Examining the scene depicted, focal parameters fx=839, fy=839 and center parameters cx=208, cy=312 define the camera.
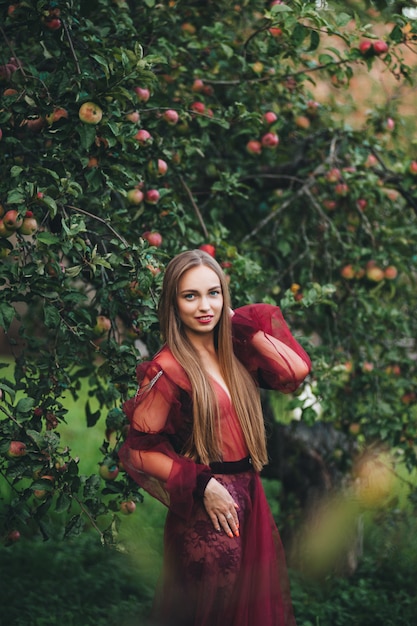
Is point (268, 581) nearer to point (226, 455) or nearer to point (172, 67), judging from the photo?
point (226, 455)

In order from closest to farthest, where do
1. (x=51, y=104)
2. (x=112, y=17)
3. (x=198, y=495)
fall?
(x=198, y=495)
(x=51, y=104)
(x=112, y=17)

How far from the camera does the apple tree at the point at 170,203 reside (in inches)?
91.9

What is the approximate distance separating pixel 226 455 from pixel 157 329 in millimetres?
522

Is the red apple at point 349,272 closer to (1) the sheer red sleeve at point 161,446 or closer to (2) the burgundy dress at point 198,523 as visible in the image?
(2) the burgundy dress at point 198,523

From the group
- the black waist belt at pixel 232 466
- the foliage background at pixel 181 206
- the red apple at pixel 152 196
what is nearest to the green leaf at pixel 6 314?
the foliage background at pixel 181 206

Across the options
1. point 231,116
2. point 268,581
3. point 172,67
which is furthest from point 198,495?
point 172,67

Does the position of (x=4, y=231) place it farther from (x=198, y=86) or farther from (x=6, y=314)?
(x=198, y=86)

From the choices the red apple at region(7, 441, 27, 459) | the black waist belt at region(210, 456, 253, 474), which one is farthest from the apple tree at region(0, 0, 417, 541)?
the black waist belt at region(210, 456, 253, 474)

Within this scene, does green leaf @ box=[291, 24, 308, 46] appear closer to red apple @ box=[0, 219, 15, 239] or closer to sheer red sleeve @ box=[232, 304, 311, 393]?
sheer red sleeve @ box=[232, 304, 311, 393]

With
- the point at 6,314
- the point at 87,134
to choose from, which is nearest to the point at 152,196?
the point at 87,134

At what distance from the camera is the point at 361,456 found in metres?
3.68

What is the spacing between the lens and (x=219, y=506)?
1952 mm

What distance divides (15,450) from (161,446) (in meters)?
0.48

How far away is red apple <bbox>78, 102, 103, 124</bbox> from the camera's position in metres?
2.31
